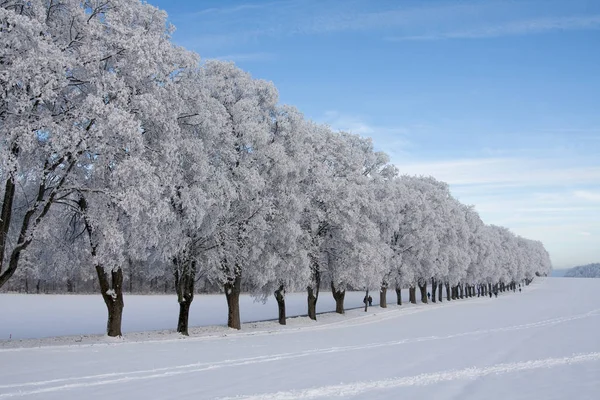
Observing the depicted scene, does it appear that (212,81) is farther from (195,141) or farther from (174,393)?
(174,393)

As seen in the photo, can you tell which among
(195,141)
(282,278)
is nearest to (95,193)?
(195,141)

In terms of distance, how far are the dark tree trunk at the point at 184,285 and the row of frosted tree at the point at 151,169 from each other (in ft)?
0.39

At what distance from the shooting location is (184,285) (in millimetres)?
31750

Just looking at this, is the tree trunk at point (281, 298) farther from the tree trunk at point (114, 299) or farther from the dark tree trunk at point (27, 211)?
the dark tree trunk at point (27, 211)

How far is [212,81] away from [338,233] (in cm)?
1724

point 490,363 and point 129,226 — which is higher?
point 129,226

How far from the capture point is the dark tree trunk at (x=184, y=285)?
3066 centimetres

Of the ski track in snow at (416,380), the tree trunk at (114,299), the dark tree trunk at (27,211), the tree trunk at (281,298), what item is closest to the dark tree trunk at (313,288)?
the tree trunk at (281,298)

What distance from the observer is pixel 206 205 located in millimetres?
26906

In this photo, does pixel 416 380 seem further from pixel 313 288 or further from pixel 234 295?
pixel 313 288

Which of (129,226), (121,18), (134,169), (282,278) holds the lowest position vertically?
(282,278)

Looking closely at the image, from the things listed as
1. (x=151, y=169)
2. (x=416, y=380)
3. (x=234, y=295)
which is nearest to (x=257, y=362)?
(x=416, y=380)

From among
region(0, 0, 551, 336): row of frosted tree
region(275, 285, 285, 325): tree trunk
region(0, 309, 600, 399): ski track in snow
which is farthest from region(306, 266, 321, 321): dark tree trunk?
region(0, 309, 600, 399): ski track in snow

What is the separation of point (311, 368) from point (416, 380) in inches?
154
